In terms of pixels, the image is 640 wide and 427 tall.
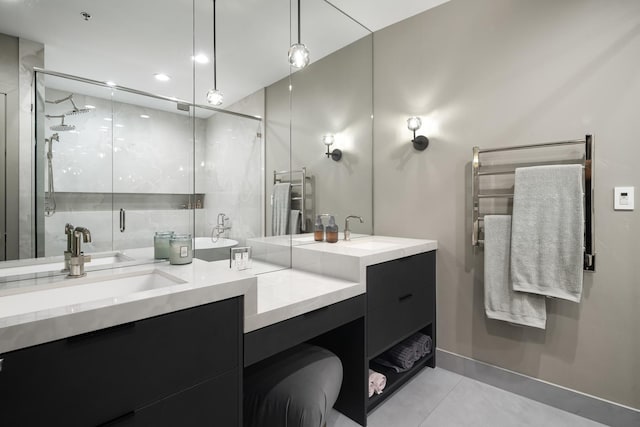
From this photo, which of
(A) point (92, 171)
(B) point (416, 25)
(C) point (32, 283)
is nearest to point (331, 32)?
(B) point (416, 25)

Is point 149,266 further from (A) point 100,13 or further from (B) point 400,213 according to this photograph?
(B) point 400,213

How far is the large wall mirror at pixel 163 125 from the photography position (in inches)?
44.4

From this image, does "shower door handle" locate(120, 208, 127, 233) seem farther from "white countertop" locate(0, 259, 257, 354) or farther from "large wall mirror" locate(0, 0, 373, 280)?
"white countertop" locate(0, 259, 257, 354)

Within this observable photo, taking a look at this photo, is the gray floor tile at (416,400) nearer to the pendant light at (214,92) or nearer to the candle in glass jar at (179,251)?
the candle in glass jar at (179,251)

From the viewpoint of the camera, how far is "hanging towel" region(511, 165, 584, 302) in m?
1.65

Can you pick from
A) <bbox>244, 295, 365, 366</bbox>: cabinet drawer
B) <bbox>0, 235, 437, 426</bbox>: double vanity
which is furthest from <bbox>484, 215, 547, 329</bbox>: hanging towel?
<bbox>244, 295, 365, 366</bbox>: cabinet drawer

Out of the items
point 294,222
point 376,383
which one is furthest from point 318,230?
point 376,383

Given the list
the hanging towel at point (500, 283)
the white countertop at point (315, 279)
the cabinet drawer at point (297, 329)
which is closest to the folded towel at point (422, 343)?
the hanging towel at point (500, 283)

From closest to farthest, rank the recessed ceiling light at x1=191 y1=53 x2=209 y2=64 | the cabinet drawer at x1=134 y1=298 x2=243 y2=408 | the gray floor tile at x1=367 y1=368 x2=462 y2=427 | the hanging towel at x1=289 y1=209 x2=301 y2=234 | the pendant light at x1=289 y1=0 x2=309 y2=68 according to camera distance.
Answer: the cabinet drawer at x1=134 y1=298 x2=243 y2=408, the recessed ceiling light at x1=191 y1=53 x2=209 y2=64, the gray floor tile at x1=367 y1=368 x2=462 y2=427, the pendant light at x1=289 y1=0 x2=309 y2=68, the hanging towel at x1=289 y1=209 x2=301 y2=234

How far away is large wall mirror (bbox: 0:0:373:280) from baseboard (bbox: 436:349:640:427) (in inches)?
52.5

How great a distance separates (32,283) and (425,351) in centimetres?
214

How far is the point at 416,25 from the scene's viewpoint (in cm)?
237

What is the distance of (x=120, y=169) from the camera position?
4.34 feet

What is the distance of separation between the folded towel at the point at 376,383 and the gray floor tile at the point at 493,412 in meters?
0.26
